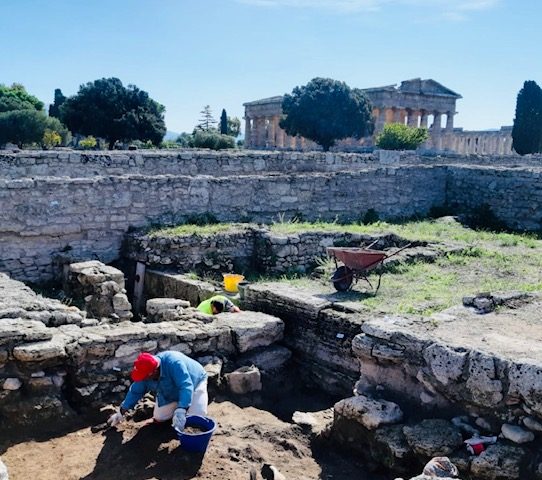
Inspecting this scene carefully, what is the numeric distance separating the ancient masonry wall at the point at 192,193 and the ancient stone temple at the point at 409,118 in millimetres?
37185

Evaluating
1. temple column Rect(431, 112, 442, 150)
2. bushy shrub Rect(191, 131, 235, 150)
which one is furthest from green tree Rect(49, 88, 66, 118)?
temple column Rect(431, 112, 442, 150)

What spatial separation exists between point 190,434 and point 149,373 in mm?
729

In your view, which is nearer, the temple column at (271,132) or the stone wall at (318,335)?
the stone wall at (318,335)

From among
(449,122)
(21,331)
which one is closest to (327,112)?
(449,122)

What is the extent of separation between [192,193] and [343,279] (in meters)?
4.54

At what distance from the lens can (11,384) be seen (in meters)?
6.35

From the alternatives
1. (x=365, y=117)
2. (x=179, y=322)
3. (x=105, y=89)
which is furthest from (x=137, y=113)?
(x=179, y=322)

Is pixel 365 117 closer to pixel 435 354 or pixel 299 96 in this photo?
pixel 299 96

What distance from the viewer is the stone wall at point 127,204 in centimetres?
1072

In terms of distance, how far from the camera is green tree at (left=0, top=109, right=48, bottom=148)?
4244 centimetres

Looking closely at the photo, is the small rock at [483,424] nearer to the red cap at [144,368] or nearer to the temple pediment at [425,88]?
the red cap at [144,368]

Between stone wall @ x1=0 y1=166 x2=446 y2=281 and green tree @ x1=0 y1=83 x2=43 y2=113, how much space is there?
136ft

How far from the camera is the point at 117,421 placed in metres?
6.21

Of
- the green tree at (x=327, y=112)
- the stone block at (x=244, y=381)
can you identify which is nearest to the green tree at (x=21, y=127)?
the green tree at (x=327, y=112)
